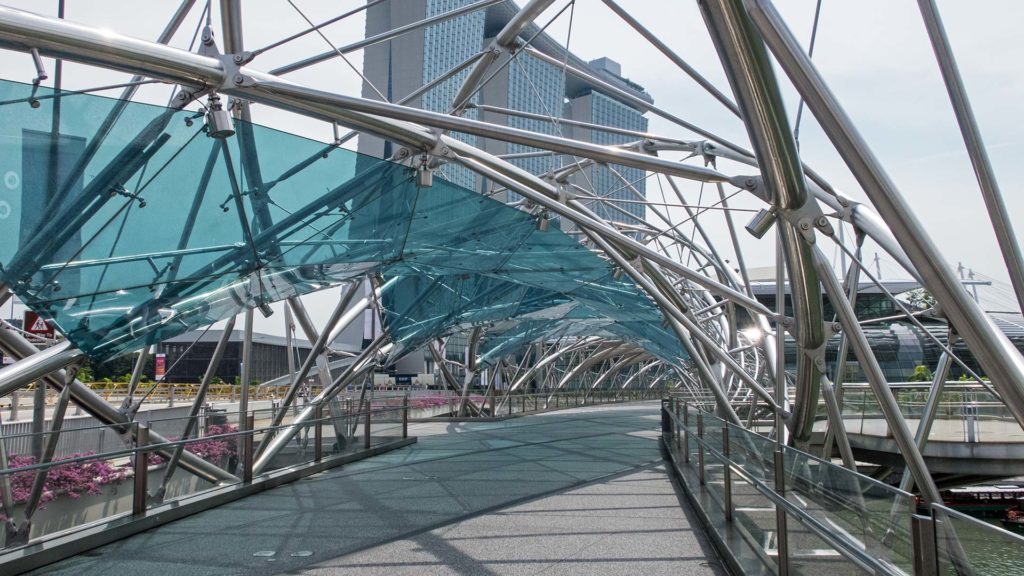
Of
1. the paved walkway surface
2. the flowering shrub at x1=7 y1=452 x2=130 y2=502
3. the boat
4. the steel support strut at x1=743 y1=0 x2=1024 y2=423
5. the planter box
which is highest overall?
the steel support strut at x1=743 y1=0 x2=1024 y2=423

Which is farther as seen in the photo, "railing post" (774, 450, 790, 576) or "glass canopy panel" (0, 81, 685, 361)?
"glass canopy panel" (0, 81, 685, 361)

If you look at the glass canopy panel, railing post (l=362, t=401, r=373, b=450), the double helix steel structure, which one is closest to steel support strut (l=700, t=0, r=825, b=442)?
the double helix steel structure

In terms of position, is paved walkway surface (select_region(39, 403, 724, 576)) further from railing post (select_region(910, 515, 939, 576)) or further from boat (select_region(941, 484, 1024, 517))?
boat (select_region(941, 484, 1024, 517))

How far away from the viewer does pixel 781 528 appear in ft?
23.6

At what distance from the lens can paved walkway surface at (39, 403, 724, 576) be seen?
8648mm

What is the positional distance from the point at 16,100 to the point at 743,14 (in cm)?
680

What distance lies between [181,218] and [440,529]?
4.90 metres

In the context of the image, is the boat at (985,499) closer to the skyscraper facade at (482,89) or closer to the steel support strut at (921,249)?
the skyscraper facade at (482,89)

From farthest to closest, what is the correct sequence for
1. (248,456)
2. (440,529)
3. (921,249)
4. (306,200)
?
(248,456) < (306,200) < (440,529) < (921,249)

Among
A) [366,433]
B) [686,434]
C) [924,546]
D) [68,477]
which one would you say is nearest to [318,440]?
[366,433]

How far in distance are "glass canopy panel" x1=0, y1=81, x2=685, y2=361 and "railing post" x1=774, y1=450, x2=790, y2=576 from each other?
692 centimetres

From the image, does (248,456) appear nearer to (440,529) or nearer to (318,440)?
(318,440)

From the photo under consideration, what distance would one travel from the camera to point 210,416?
14.1m

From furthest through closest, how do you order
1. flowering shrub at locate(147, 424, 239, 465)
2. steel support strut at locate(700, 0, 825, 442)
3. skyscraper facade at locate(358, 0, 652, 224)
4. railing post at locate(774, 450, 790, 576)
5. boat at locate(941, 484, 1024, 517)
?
skyscraper facade at locate(358, 0, 652, 224), boat at locate(941, 484, 1024, 517), flowering shrub at locate(147, 424, 239, 465), railing post at locate(774, 450, 790, 576), steel support strut at locate(700, 0, 825, 442)
